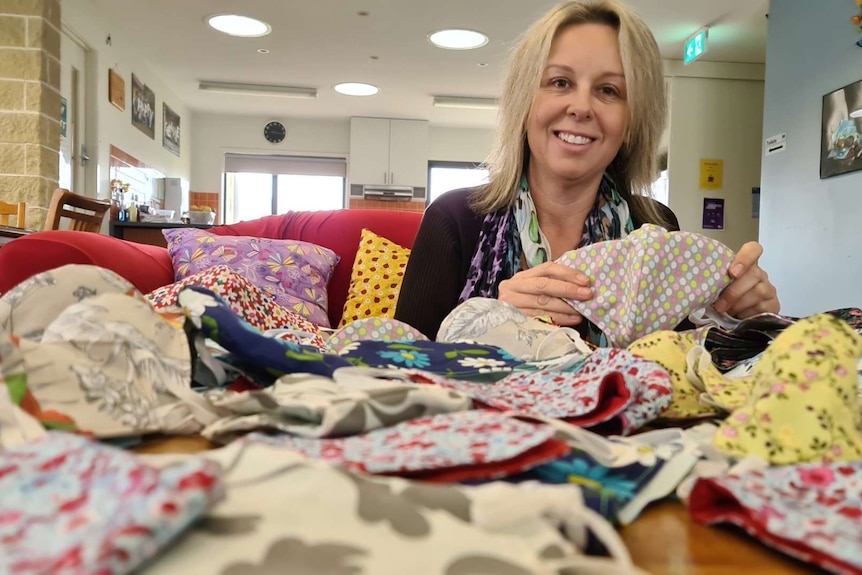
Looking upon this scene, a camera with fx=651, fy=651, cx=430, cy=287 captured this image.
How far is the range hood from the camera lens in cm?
719

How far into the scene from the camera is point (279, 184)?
7574 millimetres

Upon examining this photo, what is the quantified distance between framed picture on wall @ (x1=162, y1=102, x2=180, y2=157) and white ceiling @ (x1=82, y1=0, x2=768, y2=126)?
25 cm

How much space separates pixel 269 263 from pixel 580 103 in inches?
36.6

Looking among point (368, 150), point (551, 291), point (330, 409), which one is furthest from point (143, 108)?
point (330, 409)

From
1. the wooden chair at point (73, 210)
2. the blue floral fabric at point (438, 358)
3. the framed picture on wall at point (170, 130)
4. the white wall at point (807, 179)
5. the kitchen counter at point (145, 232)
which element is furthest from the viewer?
the framed picture on wall at point (170, 130)

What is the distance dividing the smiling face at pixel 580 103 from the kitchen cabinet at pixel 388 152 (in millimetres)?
6062

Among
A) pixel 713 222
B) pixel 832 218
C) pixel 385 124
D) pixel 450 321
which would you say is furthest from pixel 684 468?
pixel 385 124

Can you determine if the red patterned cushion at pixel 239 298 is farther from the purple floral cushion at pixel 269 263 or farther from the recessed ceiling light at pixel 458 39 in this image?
the recessed ceiling light at pixel 458 39

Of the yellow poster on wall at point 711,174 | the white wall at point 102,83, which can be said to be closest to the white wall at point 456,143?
the yellow poster on wall at point 711,174

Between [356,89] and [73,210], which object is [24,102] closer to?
[73,210]

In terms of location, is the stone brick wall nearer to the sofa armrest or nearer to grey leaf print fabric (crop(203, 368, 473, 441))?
the sofa armrest

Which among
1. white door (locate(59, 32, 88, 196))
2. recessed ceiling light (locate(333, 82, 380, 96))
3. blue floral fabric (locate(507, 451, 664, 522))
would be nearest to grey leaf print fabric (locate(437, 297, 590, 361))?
blue floral fabric (locate(507, 451, 664, 522))

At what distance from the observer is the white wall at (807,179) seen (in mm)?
2744

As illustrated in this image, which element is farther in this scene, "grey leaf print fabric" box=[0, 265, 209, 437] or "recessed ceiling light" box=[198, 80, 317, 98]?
"recessed ceiling light" box=[198, 80, 317, 98]
